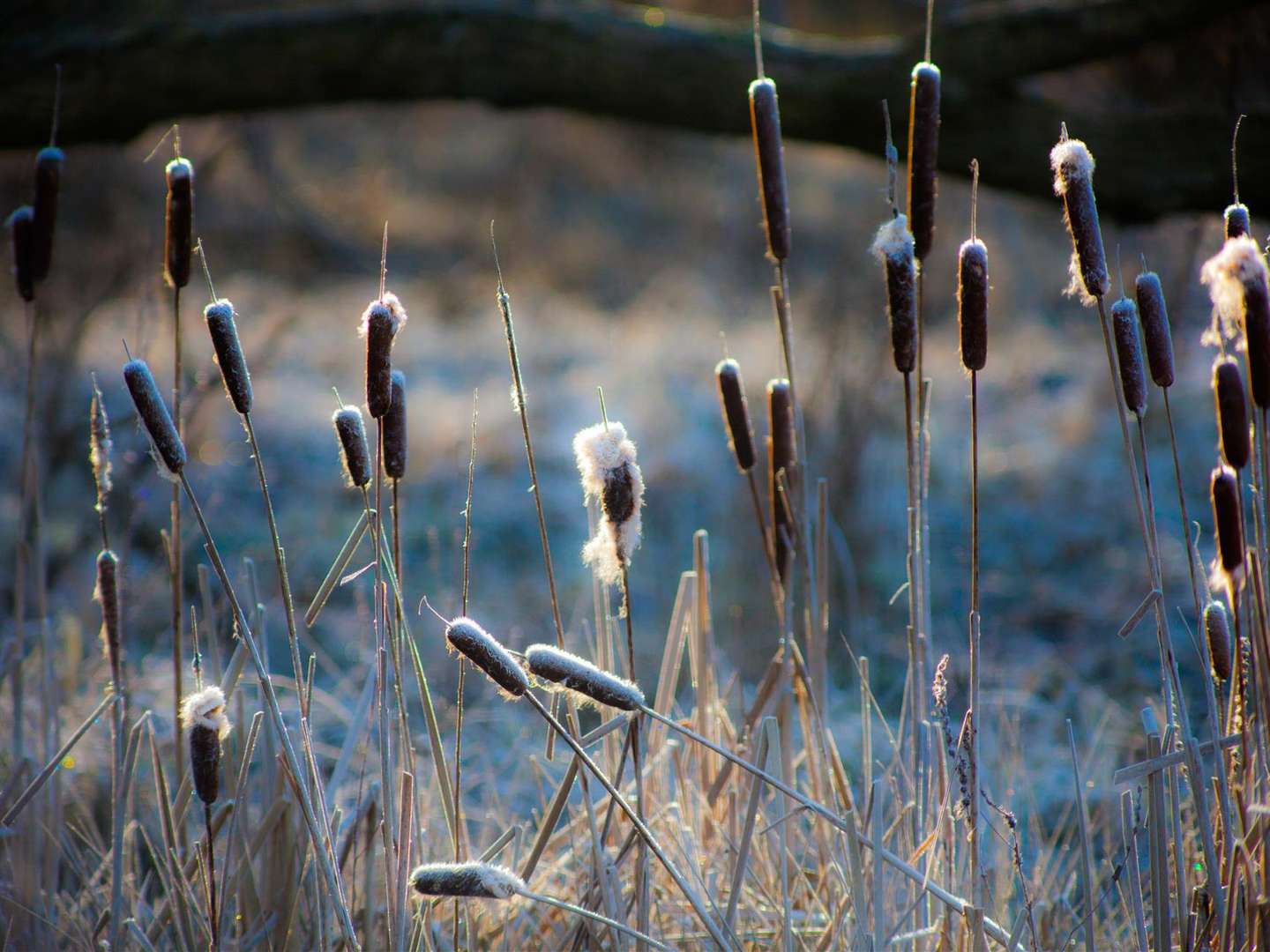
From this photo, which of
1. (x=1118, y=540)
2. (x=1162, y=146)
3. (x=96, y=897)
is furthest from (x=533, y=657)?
(x=1118, y=540)

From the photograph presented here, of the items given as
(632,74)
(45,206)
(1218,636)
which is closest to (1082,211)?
(1218,636)

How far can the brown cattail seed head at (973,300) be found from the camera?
99 cm

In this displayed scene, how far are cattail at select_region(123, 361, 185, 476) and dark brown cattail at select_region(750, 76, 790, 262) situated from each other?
58 cm

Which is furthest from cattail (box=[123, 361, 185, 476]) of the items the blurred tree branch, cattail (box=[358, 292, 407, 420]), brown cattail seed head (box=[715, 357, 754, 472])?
the blurred tree branch

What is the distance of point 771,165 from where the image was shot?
1153 mm

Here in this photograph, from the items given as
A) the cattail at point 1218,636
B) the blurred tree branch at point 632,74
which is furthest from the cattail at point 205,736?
the blurred tree branch at point 632,74

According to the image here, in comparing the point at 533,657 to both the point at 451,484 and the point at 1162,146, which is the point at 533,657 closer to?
the point at 1162,146

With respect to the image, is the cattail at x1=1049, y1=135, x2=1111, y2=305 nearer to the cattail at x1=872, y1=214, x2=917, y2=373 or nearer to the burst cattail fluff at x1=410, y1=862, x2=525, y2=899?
the cattail at x1=872, y1=214, x2=917, y2=373

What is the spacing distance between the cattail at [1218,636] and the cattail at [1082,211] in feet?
1.03

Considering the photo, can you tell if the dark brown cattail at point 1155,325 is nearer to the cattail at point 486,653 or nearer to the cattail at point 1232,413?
the cattail at point 1232,413

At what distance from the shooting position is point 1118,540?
13.8 feet

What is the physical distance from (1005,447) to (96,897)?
4511mm

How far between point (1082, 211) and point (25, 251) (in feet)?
3.76

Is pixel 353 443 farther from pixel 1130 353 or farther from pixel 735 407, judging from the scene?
pixel 1130 353
